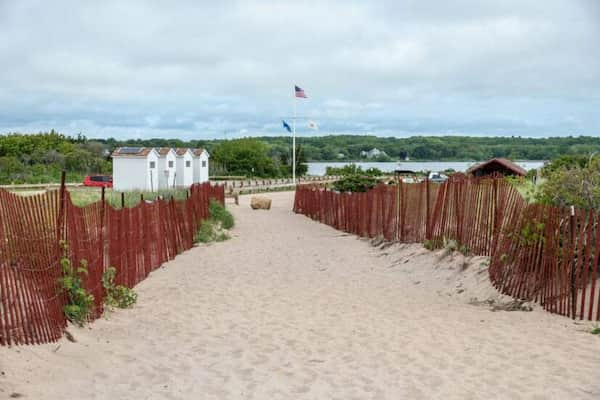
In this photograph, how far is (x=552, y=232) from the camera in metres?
9.30

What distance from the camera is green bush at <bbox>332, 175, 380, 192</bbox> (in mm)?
36438

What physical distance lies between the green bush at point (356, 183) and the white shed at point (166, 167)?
16.8 meters

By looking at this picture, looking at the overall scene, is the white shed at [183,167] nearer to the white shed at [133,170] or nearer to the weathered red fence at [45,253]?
the white shed at [133,170]

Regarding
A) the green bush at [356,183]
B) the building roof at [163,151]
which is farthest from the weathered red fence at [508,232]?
the building roof at [163,151]

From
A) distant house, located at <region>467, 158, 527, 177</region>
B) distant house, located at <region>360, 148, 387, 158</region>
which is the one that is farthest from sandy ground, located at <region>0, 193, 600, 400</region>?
distant house, located at <region>360, 148, 387, 158</region>

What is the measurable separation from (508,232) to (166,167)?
4161 centimetres

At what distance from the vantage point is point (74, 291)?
802 centimetres

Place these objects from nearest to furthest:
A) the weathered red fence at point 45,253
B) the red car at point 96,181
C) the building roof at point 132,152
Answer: the weathered red fence at point 45,253, the building roof at point 132,152, the red car at point 96,181

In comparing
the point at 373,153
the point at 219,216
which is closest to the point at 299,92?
the point at 219,216

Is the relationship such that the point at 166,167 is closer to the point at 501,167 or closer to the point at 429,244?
the point at 501,167

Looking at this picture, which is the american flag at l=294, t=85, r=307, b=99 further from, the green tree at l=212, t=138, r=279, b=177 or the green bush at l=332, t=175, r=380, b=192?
the green tree at l=212, t=138, r=279, b=177

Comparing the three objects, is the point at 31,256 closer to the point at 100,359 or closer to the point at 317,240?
the point at 100,359

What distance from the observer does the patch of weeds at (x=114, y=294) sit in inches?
383

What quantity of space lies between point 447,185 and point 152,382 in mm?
9725
